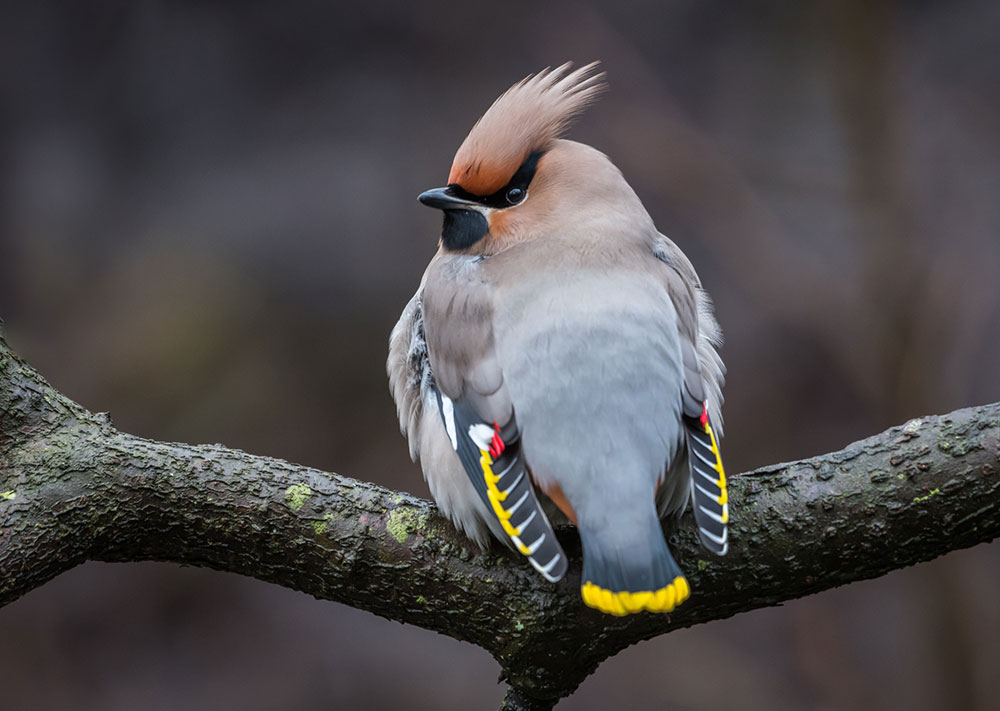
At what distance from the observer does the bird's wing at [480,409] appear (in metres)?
2.26

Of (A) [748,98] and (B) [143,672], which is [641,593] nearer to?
(B) [143,672]

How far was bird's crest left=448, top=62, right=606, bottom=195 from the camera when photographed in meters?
2.94

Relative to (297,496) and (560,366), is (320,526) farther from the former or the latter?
(560,366)

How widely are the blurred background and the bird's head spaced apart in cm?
256

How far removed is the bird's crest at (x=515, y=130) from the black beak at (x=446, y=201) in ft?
0.11

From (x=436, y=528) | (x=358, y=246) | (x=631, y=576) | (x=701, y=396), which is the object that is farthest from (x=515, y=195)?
(x=358, y=246)

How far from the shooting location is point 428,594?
2.52m

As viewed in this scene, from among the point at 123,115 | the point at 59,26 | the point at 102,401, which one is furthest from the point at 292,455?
the point at 59,26

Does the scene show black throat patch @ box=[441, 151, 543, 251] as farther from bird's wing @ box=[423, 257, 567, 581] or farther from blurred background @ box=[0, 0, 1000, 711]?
blurred background @ box=[0, 0, 1000, 711]

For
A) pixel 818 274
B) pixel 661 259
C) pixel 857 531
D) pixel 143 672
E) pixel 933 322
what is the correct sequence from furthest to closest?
pixel 143 672
pixel 818 274
pixel 933 322
pixel 661 259
pixel 857 531

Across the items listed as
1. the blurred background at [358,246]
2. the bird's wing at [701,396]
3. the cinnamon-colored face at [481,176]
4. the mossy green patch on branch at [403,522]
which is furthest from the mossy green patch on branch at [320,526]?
the blurred background at [358,246]

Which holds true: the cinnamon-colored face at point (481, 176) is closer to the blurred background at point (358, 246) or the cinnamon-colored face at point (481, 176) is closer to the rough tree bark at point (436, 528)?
the rough tree bark at point (436, 528)

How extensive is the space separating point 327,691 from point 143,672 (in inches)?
40.5

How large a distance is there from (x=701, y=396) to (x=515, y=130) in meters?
0.96
